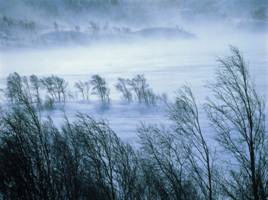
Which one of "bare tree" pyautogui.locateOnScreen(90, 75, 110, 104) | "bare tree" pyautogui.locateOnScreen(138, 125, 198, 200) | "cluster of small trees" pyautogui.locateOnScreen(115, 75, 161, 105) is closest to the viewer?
"bare tree" pyautogui.locateOnScreen(138, 125, 198, 200)

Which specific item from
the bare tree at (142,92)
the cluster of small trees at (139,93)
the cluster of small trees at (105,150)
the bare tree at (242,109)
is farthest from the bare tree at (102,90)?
the bare tree at (242,109)

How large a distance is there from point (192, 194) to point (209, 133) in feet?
96.5

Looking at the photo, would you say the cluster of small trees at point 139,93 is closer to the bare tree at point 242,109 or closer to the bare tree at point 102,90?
the bare tree at point 102,90

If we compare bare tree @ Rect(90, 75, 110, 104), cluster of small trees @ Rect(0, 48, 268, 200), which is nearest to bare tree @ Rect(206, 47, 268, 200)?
cluster of small trees @ Rect(0, 48, 268, 200)

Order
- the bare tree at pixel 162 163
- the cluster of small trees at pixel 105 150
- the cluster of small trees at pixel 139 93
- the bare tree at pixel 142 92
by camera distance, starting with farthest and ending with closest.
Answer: the cluster of small trees at pixel 139 93 → the bare tree at pixel 142 92 → the bare tree at pixel 162 163 → the cluster of small trees at pixel 105 150

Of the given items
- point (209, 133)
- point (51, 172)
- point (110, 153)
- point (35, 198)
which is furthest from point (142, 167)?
point (209, 133)

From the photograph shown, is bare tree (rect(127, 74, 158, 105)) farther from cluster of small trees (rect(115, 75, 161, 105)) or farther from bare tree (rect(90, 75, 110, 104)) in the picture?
bare tree (rect(90, 75, 110, 104))

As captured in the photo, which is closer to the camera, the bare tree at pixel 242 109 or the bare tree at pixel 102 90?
the bare tree at pixel 242 109

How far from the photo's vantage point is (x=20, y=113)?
382 inches

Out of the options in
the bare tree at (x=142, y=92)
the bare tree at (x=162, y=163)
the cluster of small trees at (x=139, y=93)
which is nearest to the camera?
the bare tree at (x=162, y=163)

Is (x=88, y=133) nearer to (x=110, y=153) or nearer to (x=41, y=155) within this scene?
(x=110, y=153)

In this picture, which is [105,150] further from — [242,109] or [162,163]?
[242,109]

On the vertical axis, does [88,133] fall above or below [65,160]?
above

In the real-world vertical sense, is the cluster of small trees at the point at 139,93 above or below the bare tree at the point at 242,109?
below
